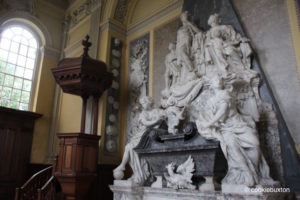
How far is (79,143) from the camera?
4.38 metres

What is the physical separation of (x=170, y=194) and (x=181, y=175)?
0.29 meters

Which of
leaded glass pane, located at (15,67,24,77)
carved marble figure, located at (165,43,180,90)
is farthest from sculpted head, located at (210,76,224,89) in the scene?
leaded glass pane, located at (15,67,24,77)

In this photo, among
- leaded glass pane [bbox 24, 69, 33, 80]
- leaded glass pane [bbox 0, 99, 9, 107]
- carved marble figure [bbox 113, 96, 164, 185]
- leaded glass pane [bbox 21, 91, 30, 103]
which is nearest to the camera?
carved marble figure [bbox 113, 96, 164, 185]

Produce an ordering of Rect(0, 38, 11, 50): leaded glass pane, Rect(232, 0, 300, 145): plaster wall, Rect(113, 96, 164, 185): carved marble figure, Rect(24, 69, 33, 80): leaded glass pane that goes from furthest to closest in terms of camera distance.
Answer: Rect(24, 69, 33, 80): leaded glass pane
Rect(0, 38, 11, 50): leaded glass pane
Rect(113, 96, 164, 185): carved marble figure
Rect(232, 0, 300, 145): plaster wall

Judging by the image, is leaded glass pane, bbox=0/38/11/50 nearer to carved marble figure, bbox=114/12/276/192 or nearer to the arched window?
the arched window

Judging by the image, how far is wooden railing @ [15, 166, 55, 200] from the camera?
413cm

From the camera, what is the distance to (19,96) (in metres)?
7.34

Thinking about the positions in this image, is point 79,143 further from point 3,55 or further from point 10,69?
point 3,55

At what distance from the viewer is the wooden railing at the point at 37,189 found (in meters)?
4.13

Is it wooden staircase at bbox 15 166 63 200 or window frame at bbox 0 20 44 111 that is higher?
window frame at bbox 0 20 44 111

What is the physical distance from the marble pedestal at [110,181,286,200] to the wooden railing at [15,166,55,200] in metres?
1.14

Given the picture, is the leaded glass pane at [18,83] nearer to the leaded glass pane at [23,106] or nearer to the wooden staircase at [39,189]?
the leaded glass pane at [23,106]

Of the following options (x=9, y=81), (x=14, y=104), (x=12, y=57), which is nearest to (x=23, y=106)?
(x=14, y=104)

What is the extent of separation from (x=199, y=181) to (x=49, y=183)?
2487 mm
